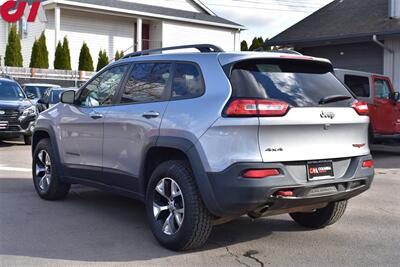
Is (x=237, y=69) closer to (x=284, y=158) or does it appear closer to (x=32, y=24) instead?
(x=284, y=158)

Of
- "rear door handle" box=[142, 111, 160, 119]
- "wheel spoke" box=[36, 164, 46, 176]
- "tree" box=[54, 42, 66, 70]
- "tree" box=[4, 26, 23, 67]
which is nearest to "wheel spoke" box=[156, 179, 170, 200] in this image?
"rear door handle" box=[142, 111, 160, 119]

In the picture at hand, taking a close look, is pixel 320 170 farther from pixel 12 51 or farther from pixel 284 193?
pixel 12 51

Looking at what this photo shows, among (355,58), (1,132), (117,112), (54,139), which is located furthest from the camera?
(355,58)

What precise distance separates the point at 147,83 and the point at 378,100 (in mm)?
8405

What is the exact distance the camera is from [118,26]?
34.1 meters

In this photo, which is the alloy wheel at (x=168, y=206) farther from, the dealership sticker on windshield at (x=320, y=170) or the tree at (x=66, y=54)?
the tree at (x=66, y=54)

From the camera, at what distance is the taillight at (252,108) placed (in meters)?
4.72

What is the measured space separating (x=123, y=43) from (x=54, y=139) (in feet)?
91.1

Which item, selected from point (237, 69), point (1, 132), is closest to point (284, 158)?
point (237, 69)

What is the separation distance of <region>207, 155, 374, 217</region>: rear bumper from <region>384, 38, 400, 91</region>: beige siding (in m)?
14.4

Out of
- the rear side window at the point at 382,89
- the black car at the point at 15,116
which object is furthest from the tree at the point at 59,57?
the rear side window at the point at 382,89

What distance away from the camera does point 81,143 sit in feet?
22.0

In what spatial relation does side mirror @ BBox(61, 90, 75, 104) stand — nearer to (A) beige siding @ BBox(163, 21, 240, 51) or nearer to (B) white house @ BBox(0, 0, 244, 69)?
(B) white house @ BBox(0, 0, 244, 69)

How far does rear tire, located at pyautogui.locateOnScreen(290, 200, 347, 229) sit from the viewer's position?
5.96 metres
